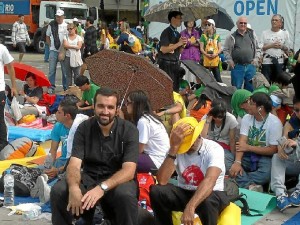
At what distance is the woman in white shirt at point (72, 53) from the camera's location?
12.4 meters

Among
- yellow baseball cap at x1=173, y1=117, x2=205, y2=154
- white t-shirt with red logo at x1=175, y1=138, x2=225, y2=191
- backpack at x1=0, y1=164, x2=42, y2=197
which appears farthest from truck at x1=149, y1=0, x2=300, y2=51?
yellow baseball cap at x1=173, y1=117, x2=205, y2=154

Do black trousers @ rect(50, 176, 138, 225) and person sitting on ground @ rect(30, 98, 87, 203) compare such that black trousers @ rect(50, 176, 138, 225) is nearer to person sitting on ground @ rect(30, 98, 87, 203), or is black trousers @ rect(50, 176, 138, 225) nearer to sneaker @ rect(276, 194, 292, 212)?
person sitting on ground @ rect(30, 98, 87, 203)

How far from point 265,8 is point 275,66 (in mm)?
7328

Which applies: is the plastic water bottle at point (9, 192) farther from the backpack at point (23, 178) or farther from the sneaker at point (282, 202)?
the sneaker at point (282, 202)

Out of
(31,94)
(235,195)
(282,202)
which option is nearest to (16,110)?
(31,94)

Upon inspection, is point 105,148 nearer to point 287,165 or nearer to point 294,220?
point 294,220

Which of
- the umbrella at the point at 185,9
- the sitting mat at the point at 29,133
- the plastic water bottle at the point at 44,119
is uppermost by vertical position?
the umbrella at the point at 185,9

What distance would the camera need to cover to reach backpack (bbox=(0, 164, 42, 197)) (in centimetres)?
621

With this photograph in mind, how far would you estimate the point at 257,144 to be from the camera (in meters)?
6.40

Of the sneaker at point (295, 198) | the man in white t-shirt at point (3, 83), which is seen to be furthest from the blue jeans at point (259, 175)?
the man in white t-shirt at point (3, 83)

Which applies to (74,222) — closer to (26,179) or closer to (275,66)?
(26,179)

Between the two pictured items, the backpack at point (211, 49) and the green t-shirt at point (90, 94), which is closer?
the green t-shirt at point (90, 94)

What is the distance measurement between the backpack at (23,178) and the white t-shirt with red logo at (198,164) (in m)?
1.99

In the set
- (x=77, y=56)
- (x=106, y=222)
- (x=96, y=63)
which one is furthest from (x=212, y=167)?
(x=77, y=56)
